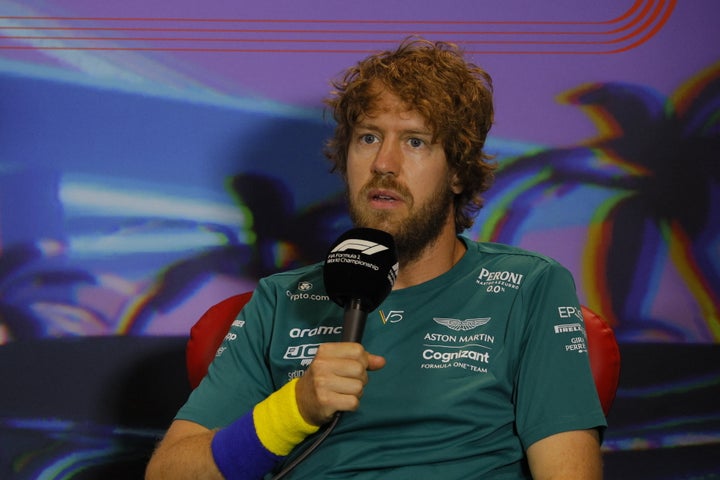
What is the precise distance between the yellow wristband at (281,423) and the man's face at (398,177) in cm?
43

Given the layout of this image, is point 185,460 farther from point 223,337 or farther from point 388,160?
point 388,160

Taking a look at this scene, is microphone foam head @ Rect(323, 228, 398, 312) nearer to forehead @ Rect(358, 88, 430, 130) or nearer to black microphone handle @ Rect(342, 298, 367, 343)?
black microphone handle @ Rect(342, 298, 367, 343)

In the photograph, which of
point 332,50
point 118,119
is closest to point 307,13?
point 332,50

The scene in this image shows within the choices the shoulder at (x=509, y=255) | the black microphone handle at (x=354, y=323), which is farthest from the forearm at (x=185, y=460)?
the shoulder at (x=509, y=255)

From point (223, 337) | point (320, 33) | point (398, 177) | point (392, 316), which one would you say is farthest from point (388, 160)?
point (320, 33)

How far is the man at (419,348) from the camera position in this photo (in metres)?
1.45

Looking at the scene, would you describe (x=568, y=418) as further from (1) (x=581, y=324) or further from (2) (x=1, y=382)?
(2) (x=1, y=382)

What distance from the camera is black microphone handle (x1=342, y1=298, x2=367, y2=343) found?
1213 mm

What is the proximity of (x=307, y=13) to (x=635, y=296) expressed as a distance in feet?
3.46

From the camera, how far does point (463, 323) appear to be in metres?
1.61

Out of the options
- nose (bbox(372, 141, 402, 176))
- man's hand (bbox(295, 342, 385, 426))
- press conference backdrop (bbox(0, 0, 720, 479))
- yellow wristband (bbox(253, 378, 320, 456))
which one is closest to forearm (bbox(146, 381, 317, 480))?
yellow wristband (bbox(253, 378, 320, 456))

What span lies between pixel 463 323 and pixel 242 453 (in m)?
0.45

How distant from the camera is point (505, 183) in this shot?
2240 millimetres

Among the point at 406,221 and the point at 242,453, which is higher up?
Answer: the point at 406,221
